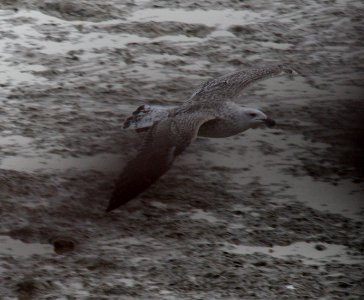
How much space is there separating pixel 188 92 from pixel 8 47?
1.17 metres

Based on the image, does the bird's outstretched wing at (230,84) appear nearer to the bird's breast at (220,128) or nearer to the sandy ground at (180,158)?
the bird's breast at (220,128)

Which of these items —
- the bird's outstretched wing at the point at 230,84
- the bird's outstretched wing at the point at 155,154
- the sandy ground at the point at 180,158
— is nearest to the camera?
the sandy ground at the point at 180,158

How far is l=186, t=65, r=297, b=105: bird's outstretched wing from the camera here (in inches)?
255

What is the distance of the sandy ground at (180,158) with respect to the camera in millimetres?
5391

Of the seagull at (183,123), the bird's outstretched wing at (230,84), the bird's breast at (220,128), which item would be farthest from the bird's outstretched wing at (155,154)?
the bird's outstretched wing at (230,84)

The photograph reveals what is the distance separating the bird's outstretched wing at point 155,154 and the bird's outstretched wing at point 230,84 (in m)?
0.43

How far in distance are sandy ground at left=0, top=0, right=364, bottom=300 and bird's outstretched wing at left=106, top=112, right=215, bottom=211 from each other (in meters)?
0.27

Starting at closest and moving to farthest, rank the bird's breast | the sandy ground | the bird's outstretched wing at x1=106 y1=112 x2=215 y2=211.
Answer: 1. the sandy ground
2. the bird's outstretched wing at x1=106 y1=112 x2=215 y2=211
3. the bird's breast

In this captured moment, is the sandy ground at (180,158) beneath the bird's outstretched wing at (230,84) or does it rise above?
beneath

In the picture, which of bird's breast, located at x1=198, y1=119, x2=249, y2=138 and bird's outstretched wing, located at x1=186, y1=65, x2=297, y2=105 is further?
bird's outstretched wing, located at x1=186, y1=65, x2=297, y2=105

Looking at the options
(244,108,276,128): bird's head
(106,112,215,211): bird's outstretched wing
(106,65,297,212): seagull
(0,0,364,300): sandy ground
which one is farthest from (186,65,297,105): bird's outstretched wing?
(106,112,215,211): bird's outstretched wing

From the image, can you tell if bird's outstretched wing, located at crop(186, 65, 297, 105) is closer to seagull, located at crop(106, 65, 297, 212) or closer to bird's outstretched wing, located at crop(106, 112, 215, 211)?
seagull, located at crop(106, 65, 297, 212)

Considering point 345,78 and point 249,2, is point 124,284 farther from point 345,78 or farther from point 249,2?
point 249,2

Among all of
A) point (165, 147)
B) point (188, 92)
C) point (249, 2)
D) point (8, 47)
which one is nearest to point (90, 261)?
point (165, 147)
